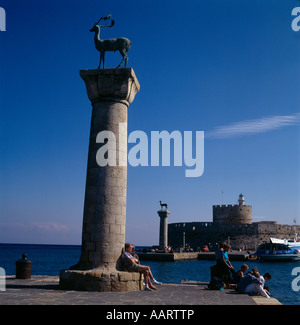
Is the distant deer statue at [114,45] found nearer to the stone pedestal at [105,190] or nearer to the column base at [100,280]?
the stone pedestal at [105,190]

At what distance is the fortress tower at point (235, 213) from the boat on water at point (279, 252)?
1304cm

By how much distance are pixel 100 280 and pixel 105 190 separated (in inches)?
78.2

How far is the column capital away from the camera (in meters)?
9.52

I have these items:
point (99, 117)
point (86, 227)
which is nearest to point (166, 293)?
point (86, 227)

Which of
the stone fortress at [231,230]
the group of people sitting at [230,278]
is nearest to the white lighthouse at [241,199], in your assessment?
the stone fortress at [231,230]

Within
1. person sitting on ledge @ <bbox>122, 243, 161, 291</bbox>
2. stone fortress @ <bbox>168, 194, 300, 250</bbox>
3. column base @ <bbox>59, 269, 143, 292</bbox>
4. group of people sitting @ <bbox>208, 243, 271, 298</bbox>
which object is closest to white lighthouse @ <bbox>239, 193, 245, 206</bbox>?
stone fortress @ <bbox>168, 194, 300, 250</bbox>

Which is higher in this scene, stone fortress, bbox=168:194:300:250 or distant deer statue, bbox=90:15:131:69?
distant deer statue, bbox=90:15:131:69

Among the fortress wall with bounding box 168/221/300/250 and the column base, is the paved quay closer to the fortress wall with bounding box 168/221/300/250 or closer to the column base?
the column base

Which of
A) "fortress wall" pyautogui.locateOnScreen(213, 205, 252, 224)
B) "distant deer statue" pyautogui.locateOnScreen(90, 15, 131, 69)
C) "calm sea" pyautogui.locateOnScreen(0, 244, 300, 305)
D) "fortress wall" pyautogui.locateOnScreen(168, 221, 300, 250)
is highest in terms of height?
"distant deer statue" pyautogui.locateOnScreen(90, 15, 131, 69)

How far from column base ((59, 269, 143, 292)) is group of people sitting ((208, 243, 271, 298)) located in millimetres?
1860

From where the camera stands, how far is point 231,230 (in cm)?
5934

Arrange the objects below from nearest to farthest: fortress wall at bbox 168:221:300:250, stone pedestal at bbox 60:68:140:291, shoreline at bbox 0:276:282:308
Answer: shoreline at bbox 0:276:282:308 < stone pedestal at bbox 60:68:140:291 < fortress wall at bbox 168:221:300:250

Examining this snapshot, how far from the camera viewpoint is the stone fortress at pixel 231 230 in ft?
194

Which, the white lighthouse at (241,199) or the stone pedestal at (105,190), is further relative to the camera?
the white lighthouse at (241,199)
